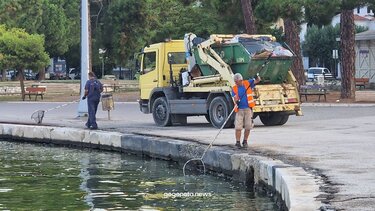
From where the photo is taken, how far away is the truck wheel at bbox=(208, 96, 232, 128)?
28003 mm

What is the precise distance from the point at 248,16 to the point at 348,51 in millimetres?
5188

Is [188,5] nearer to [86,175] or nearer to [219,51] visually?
[219,51]

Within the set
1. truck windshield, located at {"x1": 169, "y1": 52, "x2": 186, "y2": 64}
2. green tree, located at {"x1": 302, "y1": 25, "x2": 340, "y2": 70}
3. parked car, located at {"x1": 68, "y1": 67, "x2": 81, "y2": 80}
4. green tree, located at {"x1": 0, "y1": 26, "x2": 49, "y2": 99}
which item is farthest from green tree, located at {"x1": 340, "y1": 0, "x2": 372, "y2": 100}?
parked car, located at {"x1": 68, "y1": 67, "x2": 81, "y2": 80}

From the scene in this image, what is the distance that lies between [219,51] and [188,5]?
Answer: 2687cm

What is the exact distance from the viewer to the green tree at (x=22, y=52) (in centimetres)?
5869

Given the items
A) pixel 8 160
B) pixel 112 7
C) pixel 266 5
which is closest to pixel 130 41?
pixel 112 7

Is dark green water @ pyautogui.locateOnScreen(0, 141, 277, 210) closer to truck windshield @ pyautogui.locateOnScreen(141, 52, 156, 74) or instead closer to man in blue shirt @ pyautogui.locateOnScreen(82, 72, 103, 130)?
man in blue shirt @ pyautogui.locateOnScreen(82, 72, 103, 130)

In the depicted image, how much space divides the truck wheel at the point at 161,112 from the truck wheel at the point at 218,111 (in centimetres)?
215

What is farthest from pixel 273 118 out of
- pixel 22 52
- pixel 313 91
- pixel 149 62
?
pixel 22 52

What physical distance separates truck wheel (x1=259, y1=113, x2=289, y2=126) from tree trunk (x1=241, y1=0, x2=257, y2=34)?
1654 centimetres

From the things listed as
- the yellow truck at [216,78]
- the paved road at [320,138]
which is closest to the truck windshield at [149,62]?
the yellow truck at [216,78]

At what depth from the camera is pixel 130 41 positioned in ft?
248

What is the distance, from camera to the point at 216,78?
28.8m

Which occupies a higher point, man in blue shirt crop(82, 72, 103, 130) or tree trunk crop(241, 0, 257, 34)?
tree trunk crop(241, 0, 257, 34)
